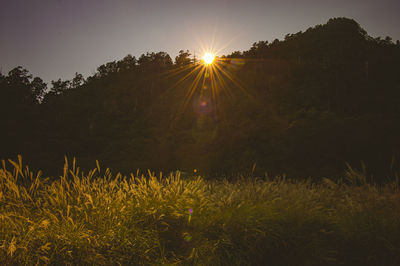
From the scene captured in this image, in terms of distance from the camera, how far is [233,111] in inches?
1692

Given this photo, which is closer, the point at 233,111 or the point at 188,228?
the point at 188,228

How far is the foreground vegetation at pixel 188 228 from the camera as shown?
2818 mm

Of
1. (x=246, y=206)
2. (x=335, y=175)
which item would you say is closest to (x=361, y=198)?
(x=246, y=206)

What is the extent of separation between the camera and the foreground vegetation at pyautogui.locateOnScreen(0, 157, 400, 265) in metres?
→ 2.82

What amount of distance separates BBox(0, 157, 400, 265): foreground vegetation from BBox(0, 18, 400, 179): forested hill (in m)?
8.34

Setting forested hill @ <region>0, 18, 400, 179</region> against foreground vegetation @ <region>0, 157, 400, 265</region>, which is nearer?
foreground vegetation @ <region>0, 157, 400, 265</region>

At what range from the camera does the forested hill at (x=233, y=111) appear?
21484mm

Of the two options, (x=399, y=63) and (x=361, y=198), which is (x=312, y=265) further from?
(x=399, y=63)

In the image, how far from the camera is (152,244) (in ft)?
10.5

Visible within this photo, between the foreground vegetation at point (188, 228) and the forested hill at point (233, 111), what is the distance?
834 cm

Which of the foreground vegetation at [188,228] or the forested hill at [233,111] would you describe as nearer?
the foreground vegetation at [188,228]

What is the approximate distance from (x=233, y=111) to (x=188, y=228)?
4007 cm

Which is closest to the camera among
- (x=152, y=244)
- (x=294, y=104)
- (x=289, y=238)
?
(x=152, y=244)

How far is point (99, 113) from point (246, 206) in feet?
157
